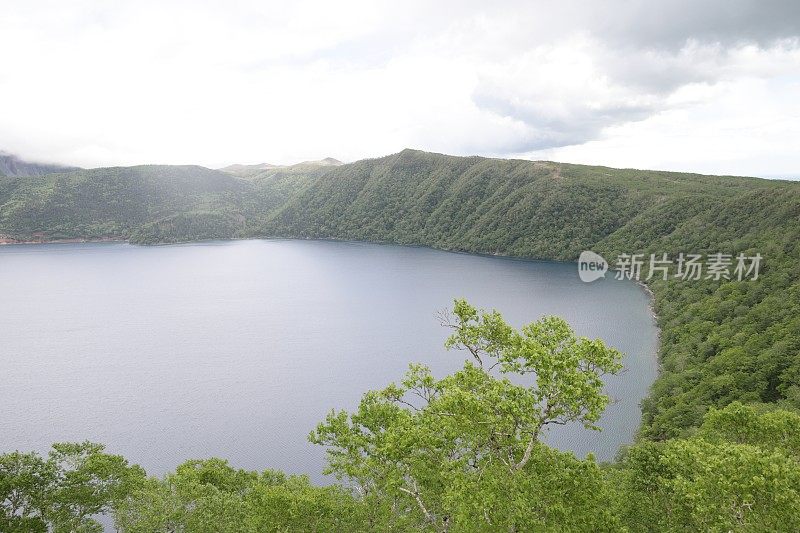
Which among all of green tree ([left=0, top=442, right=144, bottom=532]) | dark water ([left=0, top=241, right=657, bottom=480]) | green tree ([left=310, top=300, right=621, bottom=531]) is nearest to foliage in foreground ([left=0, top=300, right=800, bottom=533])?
green tree ([left=310, top=300, right=621, bottom=531])

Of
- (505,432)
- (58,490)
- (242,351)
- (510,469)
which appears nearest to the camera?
(510,469)

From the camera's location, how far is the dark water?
62375 mm

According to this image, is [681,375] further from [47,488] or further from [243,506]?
[47,488]

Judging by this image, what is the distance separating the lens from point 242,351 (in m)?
94.7

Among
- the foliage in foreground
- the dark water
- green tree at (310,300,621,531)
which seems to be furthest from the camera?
the dark water

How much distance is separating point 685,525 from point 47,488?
1601 inches

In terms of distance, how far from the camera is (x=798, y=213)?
116500mm

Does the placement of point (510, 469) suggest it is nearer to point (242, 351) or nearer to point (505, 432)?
point (505, 432)

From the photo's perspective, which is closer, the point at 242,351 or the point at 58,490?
the point at 58,490

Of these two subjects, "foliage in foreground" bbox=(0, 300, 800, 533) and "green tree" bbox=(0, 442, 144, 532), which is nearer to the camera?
"foliage in foreground" bbox=(0, 300, 800, 533)

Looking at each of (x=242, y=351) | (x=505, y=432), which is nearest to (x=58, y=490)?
(x=505, y=432)

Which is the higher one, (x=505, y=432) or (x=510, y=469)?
(x=505, y=432)

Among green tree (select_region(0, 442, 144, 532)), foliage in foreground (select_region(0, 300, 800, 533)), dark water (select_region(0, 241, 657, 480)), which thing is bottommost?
dark water (select_region(0, 241, 657, 480))

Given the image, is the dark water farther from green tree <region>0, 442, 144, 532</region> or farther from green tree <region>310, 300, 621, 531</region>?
green tree <region>310, 300, 621, 531</region>
